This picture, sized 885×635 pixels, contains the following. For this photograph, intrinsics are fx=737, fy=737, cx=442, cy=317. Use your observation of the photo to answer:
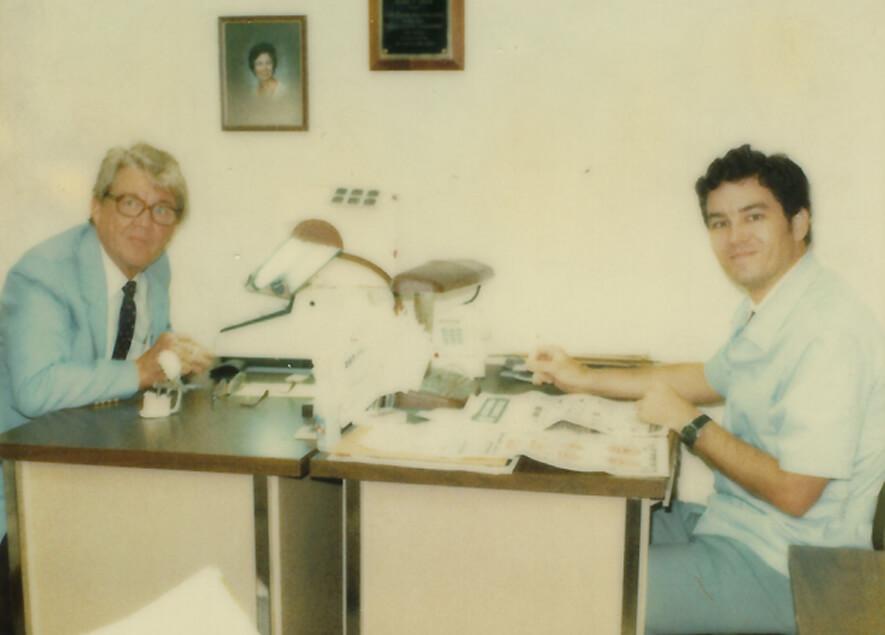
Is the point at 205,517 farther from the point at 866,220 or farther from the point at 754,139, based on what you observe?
the point at 866,220

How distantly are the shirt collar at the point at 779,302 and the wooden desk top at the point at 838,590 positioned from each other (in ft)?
2.34

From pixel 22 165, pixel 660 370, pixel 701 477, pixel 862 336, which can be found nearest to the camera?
pixel 862 336

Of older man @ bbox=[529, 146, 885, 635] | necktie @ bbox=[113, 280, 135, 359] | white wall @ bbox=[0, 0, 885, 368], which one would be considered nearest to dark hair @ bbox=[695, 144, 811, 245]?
older man @ bbox=[529, 146, 885, 635]

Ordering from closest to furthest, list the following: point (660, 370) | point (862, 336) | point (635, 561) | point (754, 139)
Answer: point (635, 561) < point (862, 336) < point (660, 370) < point (754, 139)

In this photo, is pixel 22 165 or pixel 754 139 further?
pixel 22 165

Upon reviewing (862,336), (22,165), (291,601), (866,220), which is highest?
(22,165)

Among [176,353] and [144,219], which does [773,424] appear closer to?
[176,353]

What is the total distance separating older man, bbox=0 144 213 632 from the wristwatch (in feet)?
4.18

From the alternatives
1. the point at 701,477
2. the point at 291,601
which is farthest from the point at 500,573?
the point at 701,477

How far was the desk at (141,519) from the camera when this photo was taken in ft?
4.76

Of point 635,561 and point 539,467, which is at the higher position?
point 539,467

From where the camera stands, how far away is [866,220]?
82.4 inches

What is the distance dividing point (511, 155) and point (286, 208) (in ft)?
2.39

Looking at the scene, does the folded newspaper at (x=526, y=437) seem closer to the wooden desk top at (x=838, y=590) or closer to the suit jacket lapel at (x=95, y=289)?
the wooden desk top at (x=838, y=590)
